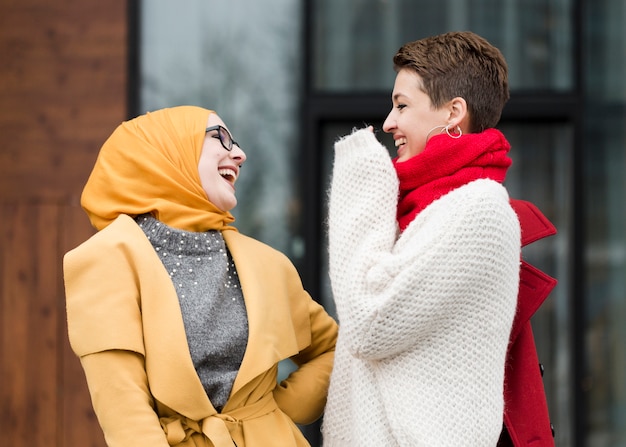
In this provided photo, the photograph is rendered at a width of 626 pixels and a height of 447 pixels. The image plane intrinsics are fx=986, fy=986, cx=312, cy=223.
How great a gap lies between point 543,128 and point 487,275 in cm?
289

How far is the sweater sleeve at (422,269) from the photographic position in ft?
7.81

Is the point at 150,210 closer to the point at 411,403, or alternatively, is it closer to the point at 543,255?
the point at 411,403

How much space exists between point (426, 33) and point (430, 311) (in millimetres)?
2950

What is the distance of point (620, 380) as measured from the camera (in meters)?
5.08

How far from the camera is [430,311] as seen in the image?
2393 mm

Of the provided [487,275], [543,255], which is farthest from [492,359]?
→ [543,255]

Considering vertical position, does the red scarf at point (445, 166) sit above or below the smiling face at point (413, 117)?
below

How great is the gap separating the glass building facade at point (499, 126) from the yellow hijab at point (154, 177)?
2.39 m

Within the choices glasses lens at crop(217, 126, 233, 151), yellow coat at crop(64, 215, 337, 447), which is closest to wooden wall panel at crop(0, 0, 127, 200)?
glasses lens at crop(217, 126, 233, 151)

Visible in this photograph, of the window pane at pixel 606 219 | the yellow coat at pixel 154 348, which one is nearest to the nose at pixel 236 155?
the yellow coat at pixel 154 348

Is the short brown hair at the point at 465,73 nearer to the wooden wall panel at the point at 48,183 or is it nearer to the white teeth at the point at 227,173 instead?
the white teeth at the point at 227,173

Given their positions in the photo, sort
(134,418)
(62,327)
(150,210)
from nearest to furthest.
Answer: (134,418) < (150,210) < (62,327)

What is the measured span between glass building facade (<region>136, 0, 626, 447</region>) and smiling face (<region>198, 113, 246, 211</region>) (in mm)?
2282

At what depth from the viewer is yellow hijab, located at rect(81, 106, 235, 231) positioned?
8.70ft
